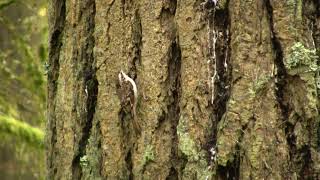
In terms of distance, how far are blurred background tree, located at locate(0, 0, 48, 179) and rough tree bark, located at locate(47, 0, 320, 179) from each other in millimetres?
3435

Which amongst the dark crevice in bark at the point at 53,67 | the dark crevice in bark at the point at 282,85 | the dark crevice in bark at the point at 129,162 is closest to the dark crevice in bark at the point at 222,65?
the dark crevice in bark at the point at 282,85

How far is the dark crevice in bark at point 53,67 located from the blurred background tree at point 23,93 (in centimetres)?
326

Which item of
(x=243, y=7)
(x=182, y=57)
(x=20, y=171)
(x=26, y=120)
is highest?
(x=243, y=7)

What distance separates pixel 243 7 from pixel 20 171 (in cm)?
480

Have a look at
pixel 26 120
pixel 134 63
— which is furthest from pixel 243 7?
pixel 26 120

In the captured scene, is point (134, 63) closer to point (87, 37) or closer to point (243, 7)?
point (87, 37)

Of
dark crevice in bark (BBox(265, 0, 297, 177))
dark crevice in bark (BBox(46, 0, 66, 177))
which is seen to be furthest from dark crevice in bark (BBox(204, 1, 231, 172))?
dark crevice in bark (BBox(46, 0, 66, 177))

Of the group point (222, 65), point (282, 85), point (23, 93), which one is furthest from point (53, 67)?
point (23, 93)

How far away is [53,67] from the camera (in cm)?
145

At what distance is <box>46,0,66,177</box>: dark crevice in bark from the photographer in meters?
1.43

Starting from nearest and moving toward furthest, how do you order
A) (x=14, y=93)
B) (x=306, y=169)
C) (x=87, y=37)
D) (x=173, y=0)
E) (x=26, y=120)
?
(x=306, y=169) < (x=173, y=0) < (x=87, y=37) < (x=14, y=93) < (x=26, y=120)

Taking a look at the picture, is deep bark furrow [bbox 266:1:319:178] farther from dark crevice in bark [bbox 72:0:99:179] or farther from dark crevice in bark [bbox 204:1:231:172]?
dark crevice in bark [bbox 72:0:99:179]

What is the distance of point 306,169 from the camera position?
113cm

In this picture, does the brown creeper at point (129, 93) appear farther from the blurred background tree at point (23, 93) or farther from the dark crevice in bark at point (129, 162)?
the blurred background tree at point (23, 93)
